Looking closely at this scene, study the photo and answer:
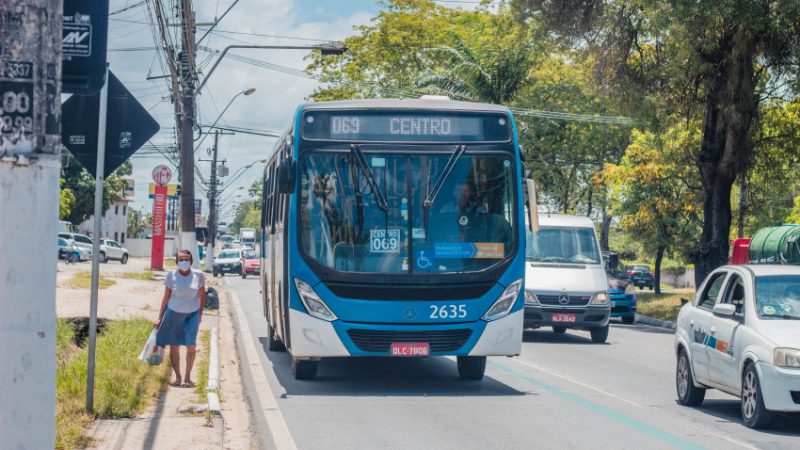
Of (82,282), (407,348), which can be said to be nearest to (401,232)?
(407,348)

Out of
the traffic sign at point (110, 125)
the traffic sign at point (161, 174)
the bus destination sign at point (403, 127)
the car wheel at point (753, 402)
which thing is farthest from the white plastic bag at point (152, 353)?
the traffic sign at point (161, 174)

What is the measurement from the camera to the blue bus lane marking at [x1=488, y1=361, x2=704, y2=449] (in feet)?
31.3

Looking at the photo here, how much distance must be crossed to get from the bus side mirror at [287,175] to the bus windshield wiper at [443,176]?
5.06ft

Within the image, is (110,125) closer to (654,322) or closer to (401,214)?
A: (401,214)

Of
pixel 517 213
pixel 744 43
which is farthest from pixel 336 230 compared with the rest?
pixel 744 43

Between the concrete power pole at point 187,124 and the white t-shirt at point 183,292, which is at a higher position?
the concrete power pole at point 187,124

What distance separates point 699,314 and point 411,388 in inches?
140

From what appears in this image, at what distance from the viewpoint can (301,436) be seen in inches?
380

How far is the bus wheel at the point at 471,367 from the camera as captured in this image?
545 inches

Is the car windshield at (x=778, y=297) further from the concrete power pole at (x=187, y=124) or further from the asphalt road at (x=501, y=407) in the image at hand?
the concrete power pole at (x=187, y=124)

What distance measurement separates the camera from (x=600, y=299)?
2050 centimetres

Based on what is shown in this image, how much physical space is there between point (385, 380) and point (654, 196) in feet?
91.9

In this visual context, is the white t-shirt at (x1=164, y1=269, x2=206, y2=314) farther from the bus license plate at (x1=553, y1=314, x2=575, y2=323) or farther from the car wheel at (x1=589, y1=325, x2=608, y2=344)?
the car wheel at (x1=589, y1=325, x2=608, y2=344)

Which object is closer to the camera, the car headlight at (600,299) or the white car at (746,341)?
the white car at (746,341)
